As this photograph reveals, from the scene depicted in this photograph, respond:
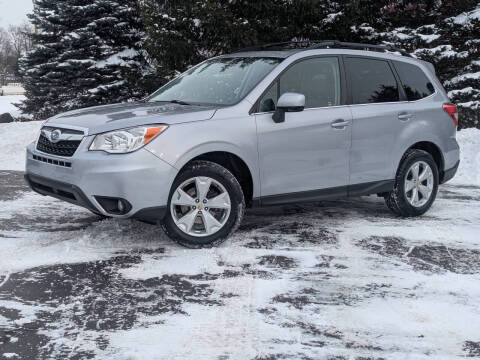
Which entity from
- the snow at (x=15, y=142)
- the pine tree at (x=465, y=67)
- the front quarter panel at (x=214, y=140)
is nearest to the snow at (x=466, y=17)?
the pine tree at (x=465, y=67)

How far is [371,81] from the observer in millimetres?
6539

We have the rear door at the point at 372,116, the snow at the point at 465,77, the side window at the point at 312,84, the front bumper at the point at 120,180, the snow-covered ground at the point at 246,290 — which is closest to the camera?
the snow-covered ground at the point at 246,290

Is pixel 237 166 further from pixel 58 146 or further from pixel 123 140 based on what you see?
pixel 58 146

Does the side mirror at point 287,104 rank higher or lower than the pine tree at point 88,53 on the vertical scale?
lower

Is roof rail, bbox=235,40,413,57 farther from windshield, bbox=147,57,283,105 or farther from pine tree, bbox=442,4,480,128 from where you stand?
pine tree, bbox=442,4,480,128

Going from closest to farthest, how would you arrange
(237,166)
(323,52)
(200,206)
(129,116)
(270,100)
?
(129,116), (200,206), (237,166), (270,100), (323,52)

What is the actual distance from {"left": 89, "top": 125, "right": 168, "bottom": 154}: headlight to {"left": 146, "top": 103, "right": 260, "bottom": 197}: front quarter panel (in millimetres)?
78

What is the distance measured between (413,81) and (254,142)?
253 cm

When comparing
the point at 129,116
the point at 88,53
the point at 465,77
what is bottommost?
the point at 129,116

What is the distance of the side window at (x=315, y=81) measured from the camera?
19.3ft

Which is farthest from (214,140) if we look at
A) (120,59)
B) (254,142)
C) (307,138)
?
(120,59)

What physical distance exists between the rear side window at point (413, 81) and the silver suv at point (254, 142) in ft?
0.06

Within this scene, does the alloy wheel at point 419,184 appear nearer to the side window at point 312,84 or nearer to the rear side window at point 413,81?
the rear side window at point 413,81

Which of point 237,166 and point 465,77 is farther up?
point 465,77
